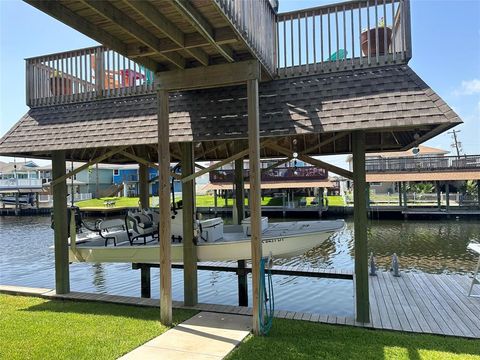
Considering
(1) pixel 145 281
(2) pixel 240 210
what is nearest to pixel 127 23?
(2) pixel 240 210

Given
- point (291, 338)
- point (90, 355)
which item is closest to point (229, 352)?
point (291, 338)

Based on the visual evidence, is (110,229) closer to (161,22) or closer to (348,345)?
(161,22)

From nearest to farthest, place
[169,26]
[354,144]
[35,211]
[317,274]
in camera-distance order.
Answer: [169,26], [354,144], [317,274], [35,211]

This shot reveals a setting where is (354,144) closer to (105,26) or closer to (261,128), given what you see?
(261,128)

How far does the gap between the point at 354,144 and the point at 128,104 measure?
176 inches

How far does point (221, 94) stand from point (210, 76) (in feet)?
3.00

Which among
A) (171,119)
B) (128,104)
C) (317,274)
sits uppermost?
(128,104)

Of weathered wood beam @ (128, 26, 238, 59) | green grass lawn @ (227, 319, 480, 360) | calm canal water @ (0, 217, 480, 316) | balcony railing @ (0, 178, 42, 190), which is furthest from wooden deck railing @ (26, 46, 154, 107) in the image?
balcony railing @ (0, 178, 42, 190)

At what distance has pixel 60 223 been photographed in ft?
25.7

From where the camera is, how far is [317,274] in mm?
9172

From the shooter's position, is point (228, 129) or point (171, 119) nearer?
point (228, 129)

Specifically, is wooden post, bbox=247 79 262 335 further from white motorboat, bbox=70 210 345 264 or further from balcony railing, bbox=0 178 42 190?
balcony railing, bbox=0 178 42 190

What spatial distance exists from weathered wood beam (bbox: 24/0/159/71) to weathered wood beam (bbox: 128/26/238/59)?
0.52ft

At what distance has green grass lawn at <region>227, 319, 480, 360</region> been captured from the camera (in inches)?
187
